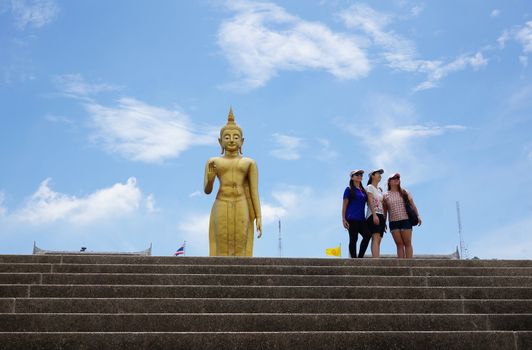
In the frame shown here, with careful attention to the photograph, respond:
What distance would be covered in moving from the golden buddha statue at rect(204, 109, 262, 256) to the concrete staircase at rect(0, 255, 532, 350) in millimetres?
4370

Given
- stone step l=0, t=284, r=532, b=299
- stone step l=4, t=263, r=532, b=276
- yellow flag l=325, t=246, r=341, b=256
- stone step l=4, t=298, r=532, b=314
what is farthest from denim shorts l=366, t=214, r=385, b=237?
yellow flag l=325, t=246, r=341, b=256

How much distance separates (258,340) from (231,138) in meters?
8.28

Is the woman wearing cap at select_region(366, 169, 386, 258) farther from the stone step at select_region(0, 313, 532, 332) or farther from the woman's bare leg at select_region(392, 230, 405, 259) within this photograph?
the stone step at select_region(0, 313, 532, 332)

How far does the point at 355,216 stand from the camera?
38.9 feet

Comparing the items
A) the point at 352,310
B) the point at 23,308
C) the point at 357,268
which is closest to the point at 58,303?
the point at 23,308

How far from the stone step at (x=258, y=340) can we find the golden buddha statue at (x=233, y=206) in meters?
7.39

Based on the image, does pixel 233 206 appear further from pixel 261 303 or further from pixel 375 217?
pixel 261 303

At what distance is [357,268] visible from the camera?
9570 mm

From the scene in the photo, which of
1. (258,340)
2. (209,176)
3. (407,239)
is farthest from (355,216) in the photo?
(258,340)

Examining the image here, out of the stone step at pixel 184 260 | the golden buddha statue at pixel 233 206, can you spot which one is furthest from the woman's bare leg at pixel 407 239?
the golden buddha statue at pixel 233 206

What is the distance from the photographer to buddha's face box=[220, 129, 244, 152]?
14641mm

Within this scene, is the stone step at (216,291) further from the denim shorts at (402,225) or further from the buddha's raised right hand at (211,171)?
the buddha's raised right hand at (211,171)

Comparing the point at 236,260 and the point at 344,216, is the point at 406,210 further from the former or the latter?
the point at 236,260

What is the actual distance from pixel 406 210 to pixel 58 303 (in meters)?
6.26
